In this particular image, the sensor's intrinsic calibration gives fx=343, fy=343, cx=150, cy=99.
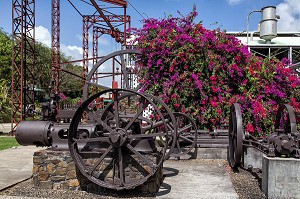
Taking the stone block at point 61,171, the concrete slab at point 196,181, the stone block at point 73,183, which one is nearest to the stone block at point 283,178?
the concrete slab at point 196,181

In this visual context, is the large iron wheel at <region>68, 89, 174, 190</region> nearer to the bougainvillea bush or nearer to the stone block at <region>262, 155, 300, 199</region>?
the stone block at <region>262, 155, 300, 199</region>

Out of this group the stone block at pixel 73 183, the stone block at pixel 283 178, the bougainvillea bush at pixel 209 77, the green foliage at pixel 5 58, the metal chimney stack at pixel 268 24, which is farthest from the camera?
the green foliage at pixel 5 58

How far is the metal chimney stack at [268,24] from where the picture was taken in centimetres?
1620

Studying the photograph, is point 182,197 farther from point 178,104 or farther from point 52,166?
point 178,104

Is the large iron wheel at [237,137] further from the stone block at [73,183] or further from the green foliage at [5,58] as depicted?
the green foliage at [5,58]

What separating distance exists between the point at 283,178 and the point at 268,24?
12.9 meters

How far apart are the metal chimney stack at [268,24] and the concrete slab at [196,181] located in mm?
9928

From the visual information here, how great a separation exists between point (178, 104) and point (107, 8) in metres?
14.0

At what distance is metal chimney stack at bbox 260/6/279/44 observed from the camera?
53.2 ft

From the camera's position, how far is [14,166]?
7562mm

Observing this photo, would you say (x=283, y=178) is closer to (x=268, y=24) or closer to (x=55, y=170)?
(x=55, y=170)

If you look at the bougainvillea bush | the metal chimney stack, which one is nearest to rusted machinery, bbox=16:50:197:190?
the bougainvillea bush

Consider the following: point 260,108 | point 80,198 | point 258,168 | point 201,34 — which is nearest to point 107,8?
point 201,34

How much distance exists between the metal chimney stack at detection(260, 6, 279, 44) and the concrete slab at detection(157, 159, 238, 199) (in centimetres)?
993
